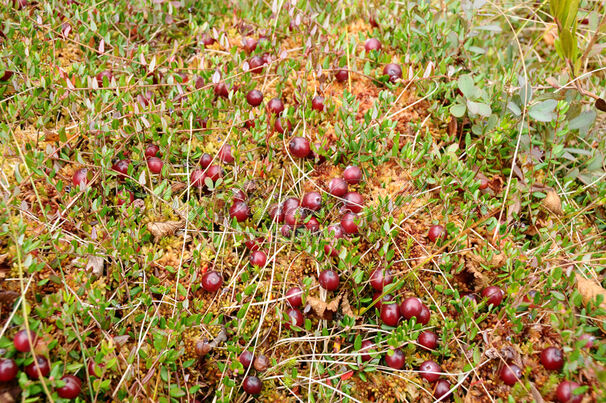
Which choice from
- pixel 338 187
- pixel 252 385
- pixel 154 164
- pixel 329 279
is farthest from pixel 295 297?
pixel 154 164

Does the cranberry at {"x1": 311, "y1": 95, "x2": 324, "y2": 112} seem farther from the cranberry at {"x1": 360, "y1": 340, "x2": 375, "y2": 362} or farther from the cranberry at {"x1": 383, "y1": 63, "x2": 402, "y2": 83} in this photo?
the cranberry at {"x1": 360, "y1": 340, "x2": 375, "y2": 362}

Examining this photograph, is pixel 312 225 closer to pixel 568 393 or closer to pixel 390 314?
pixel 390 314

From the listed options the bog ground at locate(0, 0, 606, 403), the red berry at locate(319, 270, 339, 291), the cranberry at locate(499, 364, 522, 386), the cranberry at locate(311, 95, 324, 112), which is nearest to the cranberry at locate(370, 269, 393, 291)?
the bog ground at locate(0, 0, 606, 403)

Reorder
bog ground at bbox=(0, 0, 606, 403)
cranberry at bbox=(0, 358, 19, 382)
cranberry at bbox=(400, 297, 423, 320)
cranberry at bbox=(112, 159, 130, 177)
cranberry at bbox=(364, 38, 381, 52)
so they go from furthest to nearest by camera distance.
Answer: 1. cranberry at bbox=(364, 38, 381, 52)
2. cranberry at bbox=(112, 159, 130, 177)
3. cranberry at bbox=(400, 297, 423, 320)
4. bog ground at bbox=(0, 0, 606, 403)
5. cranberry at bbox=(0, 358, 19, 382)

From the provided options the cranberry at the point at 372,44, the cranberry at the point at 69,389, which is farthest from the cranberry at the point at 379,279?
the cranberry at the point at 372,44

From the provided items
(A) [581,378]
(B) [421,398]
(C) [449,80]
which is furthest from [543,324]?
(C) [449,80]
